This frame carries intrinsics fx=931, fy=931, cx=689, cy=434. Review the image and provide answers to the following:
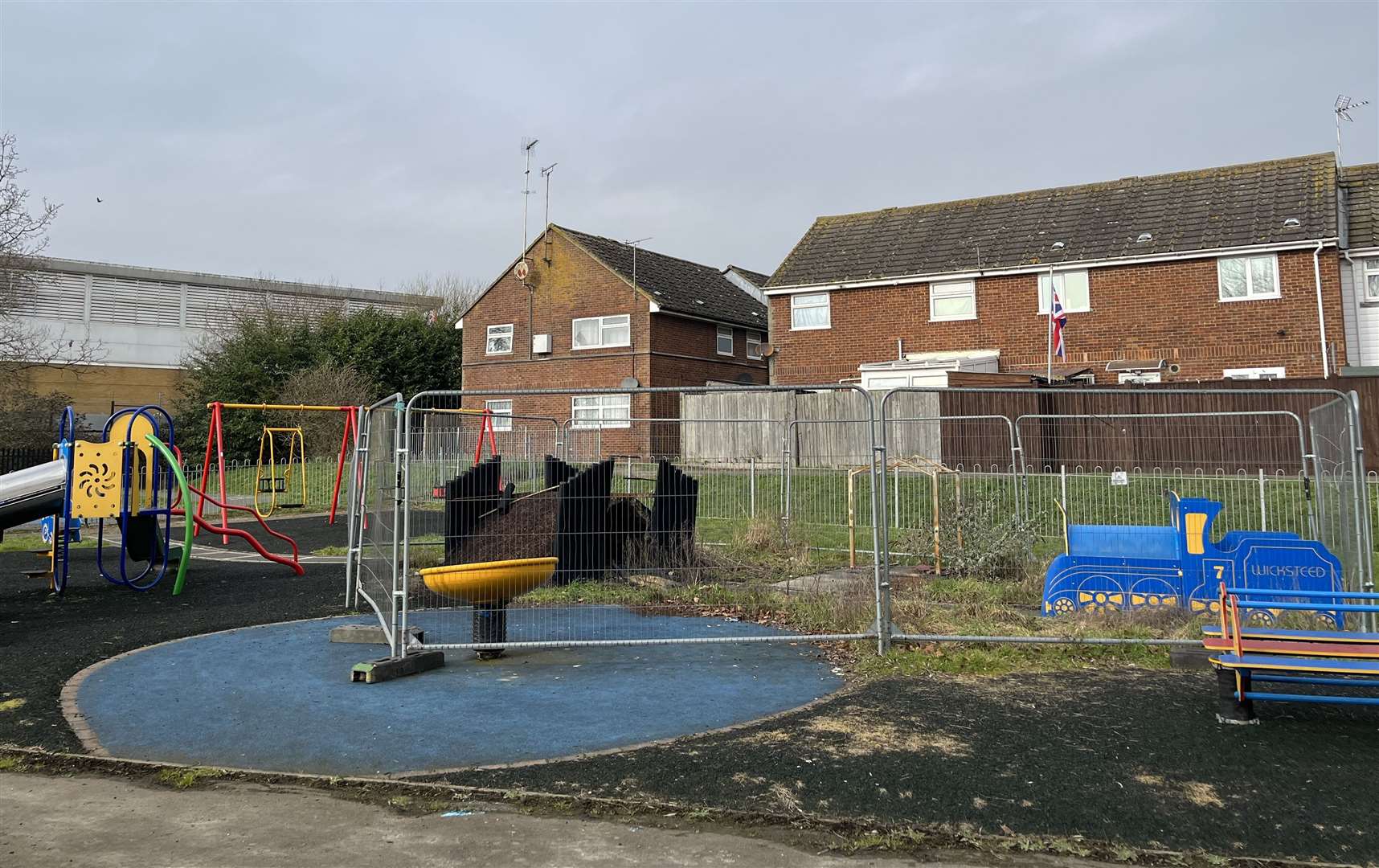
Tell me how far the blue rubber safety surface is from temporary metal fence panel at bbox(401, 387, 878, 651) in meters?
0.26

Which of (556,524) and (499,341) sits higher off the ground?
(499,341)

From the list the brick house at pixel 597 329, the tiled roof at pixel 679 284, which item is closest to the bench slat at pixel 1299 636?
the brick house at pixel 597 329

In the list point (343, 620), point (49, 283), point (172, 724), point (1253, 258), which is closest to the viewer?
point (172, 724)

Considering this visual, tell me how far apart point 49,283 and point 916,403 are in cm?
4131

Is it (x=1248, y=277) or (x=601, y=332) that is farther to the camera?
(x=601, y=332)

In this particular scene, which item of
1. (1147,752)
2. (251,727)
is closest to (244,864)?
(251,727)

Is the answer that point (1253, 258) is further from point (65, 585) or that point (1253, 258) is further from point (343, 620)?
point (65, 585)

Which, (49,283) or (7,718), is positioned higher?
(49,283)

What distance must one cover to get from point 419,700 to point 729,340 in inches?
1239

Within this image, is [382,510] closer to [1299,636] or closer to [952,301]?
[1299,636]

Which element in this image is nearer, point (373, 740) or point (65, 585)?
point (373, 740)

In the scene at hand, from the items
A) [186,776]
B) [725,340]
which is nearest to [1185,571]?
[186,776]

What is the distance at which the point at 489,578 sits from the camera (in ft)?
23.2

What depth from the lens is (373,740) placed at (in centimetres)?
532
